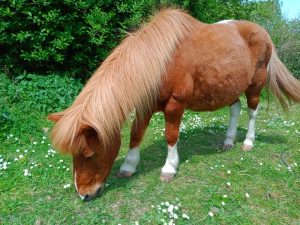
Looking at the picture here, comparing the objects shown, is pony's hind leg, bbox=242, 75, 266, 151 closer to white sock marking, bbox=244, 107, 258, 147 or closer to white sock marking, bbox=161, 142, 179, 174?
white sock marking, bbox=244, 107, 258, 147

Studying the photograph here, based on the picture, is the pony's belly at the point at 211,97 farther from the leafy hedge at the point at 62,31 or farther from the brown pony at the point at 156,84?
the leafy hedge at the point at 62,31

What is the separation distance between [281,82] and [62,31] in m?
3.69

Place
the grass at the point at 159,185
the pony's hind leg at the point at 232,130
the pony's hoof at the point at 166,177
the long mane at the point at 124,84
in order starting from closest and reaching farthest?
the long mane at the point at 124,84, the grass at the point at 159,185, the pony's hoof at the point at 166,177, the pony's hind leg at the point at 232,130

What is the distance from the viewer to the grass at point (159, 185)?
3502mm

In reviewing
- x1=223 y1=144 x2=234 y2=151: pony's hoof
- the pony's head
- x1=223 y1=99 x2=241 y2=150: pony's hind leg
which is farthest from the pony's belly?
the pony's head

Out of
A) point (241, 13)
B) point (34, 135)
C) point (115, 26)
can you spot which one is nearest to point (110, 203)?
point (34, 135)

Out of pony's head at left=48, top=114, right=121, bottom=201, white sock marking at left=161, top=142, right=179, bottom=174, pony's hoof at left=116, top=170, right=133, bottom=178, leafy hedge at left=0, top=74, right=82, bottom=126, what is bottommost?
leafy hedge at left=0, top=74, right=82, bottom=126

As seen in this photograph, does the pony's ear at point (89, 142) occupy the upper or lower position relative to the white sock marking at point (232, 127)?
upper

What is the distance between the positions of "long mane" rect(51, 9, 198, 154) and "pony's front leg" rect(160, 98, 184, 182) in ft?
0.85

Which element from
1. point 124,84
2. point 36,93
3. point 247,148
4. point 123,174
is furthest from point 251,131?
point 36,93

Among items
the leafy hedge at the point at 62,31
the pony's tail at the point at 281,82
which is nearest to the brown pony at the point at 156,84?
the pony's tail at the point at 281,82

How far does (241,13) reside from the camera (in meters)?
10.2

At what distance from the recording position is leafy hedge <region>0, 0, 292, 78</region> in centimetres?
604

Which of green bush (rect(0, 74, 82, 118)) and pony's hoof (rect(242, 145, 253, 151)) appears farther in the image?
green bush (rect(0, 74, 82, 118))
